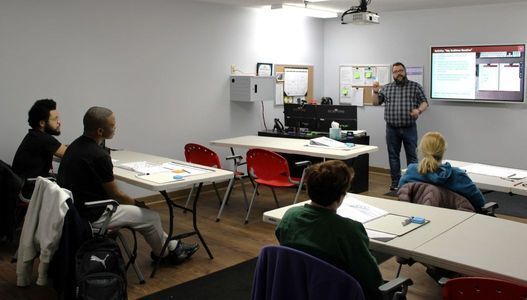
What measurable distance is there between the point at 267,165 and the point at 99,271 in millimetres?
2400

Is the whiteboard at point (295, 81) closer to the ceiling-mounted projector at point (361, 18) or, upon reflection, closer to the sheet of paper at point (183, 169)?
the ceiling-mounted projector at point (361, 18)

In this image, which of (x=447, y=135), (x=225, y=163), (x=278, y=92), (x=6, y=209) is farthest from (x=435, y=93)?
(x=6, y=209)

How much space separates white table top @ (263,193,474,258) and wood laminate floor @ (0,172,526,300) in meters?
0.79

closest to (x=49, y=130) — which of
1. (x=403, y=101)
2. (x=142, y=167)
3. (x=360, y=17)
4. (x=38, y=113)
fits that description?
(x=38, y=113)

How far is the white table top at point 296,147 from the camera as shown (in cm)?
505

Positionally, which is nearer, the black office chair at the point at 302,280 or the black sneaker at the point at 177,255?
the black office chair at the point at 302,280

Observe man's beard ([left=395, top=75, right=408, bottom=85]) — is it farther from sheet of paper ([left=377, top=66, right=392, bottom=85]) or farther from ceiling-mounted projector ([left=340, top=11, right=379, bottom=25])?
ceiling-mounted projector ([left=340, top=11, right=379, bottom=25])

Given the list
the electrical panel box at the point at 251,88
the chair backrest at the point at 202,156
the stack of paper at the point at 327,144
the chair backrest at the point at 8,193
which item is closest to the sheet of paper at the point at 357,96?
the electrical panel box at the point at 251,88

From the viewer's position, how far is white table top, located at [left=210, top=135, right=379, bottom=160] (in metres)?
5.05

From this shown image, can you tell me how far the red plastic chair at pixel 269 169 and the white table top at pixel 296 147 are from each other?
0.69 ft

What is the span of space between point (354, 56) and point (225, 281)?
5153 mm

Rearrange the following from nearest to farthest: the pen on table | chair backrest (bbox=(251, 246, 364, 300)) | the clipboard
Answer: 1. chair backrest (bbox=(251, 246, 364, 300))
2. the clipboard
3. the pen on table

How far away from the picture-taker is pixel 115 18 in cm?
574

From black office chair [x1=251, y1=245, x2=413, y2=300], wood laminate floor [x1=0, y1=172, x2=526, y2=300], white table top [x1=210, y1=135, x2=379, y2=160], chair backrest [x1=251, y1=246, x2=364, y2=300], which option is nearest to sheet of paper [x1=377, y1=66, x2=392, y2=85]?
wood laminate floor [x1=0, y1=172, x2=526, y2=300]
